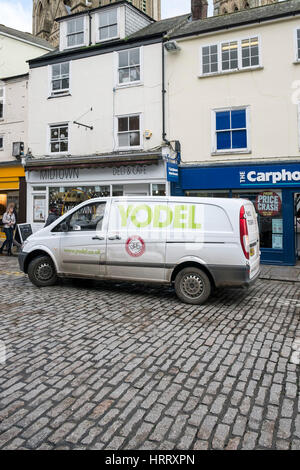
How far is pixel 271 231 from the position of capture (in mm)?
12547

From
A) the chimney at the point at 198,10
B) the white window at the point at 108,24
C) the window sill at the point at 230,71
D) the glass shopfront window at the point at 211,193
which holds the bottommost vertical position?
the glass shopfront window at the point at 211,193

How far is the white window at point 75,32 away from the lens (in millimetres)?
16688

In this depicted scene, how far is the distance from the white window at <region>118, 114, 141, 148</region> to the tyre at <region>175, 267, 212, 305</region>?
9587mm

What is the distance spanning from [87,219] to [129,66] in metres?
10.4

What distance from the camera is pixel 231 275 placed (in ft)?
20.6

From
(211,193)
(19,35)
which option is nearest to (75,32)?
(19,35)

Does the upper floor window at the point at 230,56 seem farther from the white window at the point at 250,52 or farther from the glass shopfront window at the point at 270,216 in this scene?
the glass shopfront window at the point at 270,216

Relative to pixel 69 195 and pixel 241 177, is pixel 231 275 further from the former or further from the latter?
pixel 69 195

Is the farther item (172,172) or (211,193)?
(211,193)

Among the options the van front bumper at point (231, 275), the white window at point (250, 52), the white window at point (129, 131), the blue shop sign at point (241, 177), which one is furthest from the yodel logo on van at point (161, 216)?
the white window at point (250, 52)

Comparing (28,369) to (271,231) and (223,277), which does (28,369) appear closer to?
(223,277)

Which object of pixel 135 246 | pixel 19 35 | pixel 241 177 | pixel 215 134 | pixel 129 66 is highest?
pixel 19 35

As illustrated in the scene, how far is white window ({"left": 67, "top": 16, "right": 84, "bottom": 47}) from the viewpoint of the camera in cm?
1669
